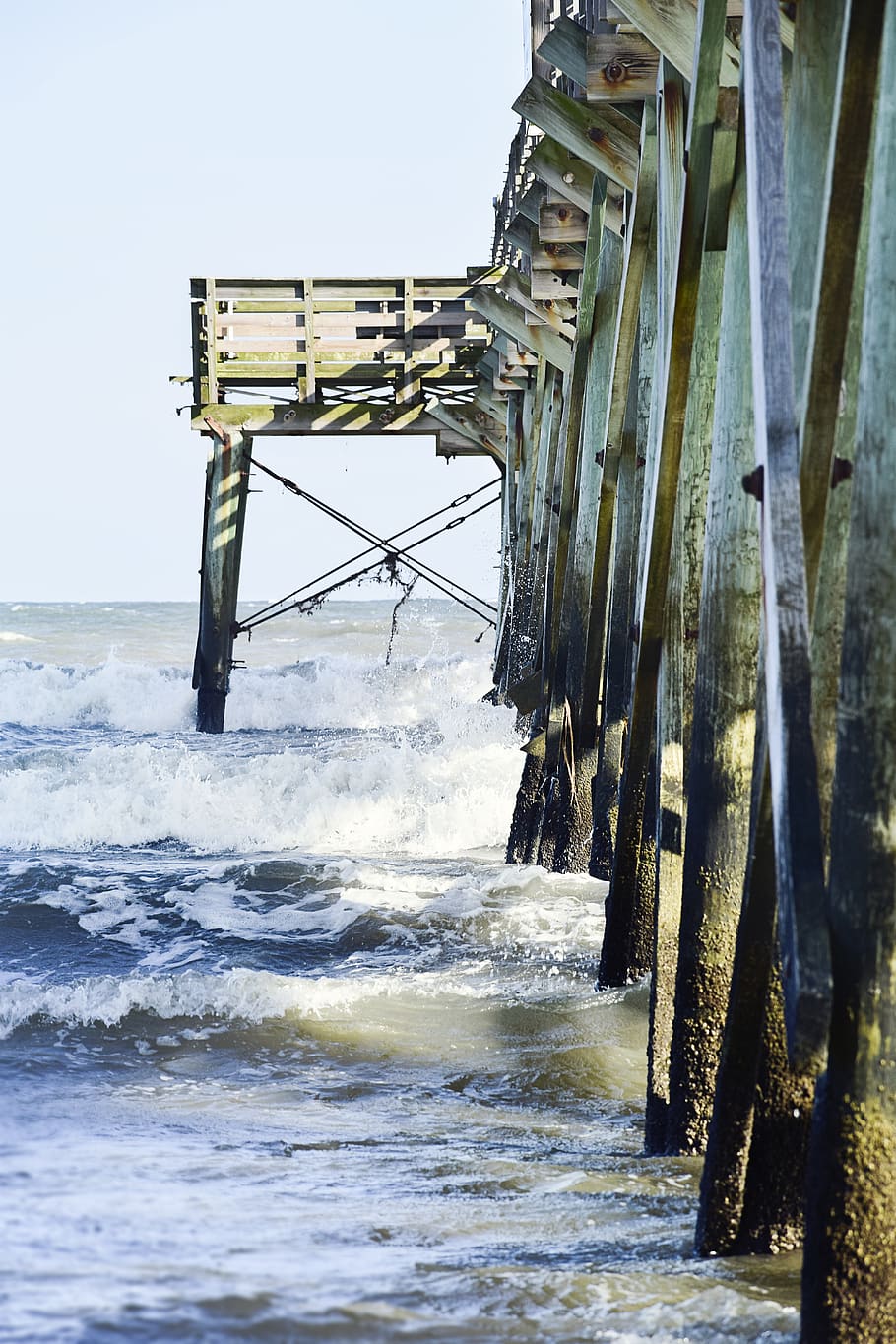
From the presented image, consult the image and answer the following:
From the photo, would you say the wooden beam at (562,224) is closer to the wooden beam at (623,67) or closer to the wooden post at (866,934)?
the wooden beam at (623,67)

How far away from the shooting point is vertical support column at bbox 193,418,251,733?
47.3 ft

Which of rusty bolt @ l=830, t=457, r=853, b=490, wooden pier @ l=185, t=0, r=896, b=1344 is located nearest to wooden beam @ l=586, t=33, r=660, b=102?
wooden pier @ l=185, t=0, r=896, b=1344

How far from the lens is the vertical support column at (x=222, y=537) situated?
14.4 meters

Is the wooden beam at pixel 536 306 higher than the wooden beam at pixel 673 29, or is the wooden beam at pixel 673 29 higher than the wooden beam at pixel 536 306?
the wooden beam at pixel 536 306

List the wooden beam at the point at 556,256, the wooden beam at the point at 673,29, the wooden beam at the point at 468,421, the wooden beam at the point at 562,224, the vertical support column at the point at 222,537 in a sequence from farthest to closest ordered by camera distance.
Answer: the wooden beam at the point at 468,421 → the vertical support column at the point at 222,537 → the wooden beam at the point at 556,256 → the wooden beam at the point at 562,224 → the wooden beam at the point at 673,29

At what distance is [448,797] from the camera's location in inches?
409

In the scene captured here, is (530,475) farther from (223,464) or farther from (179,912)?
(179,912)

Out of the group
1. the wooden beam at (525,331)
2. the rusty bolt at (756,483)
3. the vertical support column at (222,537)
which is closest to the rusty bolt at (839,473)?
the rusty bolt at (756,483)

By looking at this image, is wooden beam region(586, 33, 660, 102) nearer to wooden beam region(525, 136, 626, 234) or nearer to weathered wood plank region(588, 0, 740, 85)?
weathered wood plank region(588, 0, 740, 85)

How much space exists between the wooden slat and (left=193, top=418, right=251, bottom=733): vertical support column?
12104mm

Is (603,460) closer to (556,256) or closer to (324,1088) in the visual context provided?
(556,256)

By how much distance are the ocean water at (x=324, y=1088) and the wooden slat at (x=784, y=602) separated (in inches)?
30.5

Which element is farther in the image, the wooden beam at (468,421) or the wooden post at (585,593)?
the wooden beam at (468,421)

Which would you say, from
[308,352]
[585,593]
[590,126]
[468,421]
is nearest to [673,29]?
[590,126]
